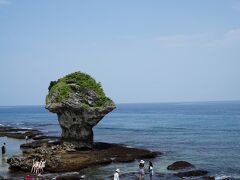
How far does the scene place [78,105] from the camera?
2110 inches

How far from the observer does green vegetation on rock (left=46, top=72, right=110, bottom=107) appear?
178 ft

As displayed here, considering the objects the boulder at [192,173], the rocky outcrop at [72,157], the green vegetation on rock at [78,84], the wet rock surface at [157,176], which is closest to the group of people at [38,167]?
the rocky outcrop at [72,157]

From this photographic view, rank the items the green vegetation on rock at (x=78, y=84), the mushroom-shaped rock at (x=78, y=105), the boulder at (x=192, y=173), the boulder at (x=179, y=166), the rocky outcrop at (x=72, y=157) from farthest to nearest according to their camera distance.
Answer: the green vegetation on rock at (x=78, y=84), the mushroom-shaped rock at (x=78, y=105), the boulder at (x=179, y=166), the rocky outcrop at (x=72, y=157), the boulder at (x=192, y=173)

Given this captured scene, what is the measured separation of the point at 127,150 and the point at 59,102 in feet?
39.8

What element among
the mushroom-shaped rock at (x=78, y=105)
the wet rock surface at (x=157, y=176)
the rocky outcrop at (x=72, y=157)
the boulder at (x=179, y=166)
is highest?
the mushroom-shaped rock at (x=78, y=105)

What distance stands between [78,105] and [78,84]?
12.3 ft

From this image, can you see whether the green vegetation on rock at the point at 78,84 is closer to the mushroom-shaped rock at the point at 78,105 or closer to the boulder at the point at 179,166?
the mushroom-shaped rock at the point at 78,105

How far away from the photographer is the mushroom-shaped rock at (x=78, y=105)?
177ft

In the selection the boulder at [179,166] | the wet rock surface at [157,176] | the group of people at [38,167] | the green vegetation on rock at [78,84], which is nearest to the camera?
the wet rock surface at [157,176]

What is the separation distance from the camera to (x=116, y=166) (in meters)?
45.8

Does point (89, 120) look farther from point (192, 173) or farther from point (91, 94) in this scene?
point (192, 173)

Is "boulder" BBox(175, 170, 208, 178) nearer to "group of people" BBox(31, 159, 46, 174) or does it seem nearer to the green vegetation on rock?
"group of people" BBox(31, 159, 46, 174)

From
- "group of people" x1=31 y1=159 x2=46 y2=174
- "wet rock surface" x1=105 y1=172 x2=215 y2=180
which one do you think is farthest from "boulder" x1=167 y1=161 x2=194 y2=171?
"group of people" x1=31 y1=159 x2=46 y2=174

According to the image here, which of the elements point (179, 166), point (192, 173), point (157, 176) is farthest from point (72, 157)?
point (192, 173)
